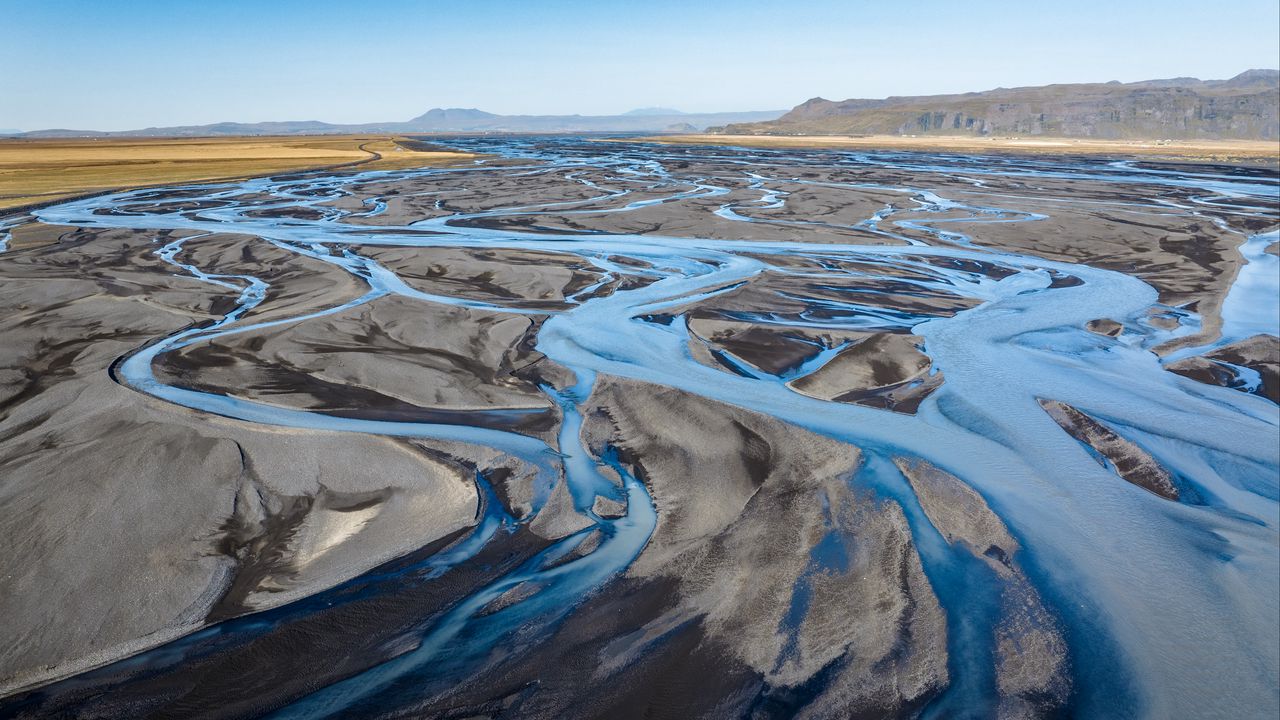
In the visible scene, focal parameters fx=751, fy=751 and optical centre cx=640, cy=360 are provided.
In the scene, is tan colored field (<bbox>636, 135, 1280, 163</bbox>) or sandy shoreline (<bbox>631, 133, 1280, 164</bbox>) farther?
tan colored field (<bbox>636, 135, 1280, 163</bbox>)

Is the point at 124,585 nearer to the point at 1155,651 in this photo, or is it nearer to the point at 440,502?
the point at 440,502

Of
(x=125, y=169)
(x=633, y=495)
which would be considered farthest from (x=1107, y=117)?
(x=633, y=495)

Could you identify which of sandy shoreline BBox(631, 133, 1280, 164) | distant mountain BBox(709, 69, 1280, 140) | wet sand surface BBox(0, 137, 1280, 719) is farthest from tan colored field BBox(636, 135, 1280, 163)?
wet sand surface BBox(0, 137, 1280, 719)

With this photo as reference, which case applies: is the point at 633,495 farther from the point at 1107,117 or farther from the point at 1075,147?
the point at 1107,117

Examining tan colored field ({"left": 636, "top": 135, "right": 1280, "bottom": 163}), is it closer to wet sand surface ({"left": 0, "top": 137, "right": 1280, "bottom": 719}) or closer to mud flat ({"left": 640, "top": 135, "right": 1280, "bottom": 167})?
mud flat ({"left": 640, "top": 135, "right": 1280, "bottom": 167})

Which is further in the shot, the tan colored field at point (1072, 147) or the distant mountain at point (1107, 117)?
the distant mountain at point (1107, 117)

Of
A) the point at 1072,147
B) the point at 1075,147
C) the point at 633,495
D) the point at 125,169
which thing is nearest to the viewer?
the point at 633,495

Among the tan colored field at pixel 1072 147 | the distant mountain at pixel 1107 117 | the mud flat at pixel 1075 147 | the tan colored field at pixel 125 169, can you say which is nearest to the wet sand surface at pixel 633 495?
the tan colored field at pixel 125 169

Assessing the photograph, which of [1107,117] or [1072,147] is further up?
[1107,117]

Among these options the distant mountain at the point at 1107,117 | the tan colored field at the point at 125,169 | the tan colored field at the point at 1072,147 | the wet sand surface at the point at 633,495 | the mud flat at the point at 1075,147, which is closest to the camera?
the wet sand surface at the point at 633,495

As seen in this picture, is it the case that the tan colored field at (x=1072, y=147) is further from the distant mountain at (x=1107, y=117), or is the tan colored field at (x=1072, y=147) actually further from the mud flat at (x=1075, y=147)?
the distant mountain at (x=1107, y=117)
